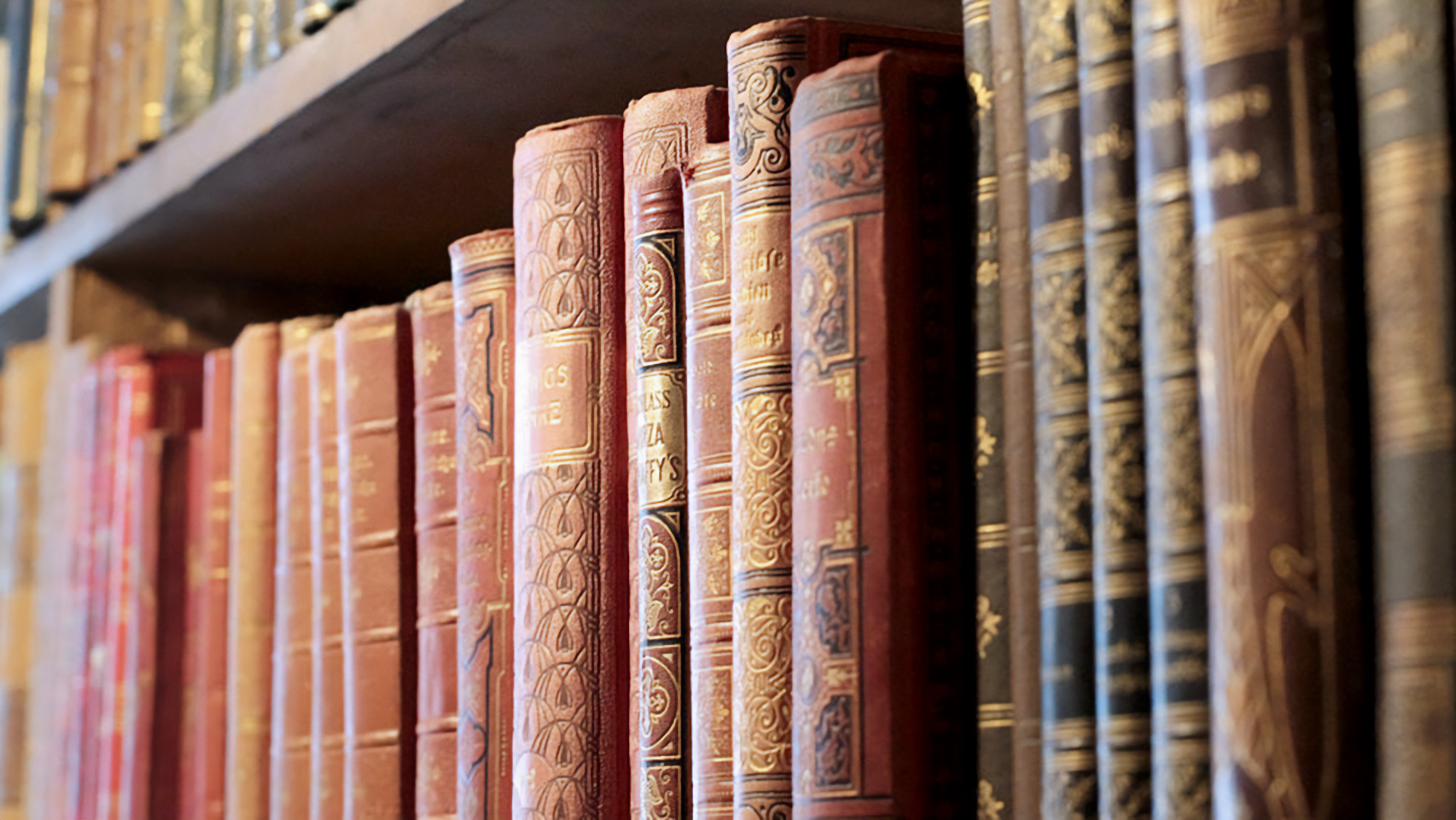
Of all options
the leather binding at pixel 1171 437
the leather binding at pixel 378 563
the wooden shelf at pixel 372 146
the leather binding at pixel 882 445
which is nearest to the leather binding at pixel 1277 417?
the leather binding at pixel 1171 437

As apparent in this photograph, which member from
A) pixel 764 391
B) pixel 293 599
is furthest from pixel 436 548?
pixel 764 391

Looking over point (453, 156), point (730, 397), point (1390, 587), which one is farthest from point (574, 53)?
point (1390, 587)

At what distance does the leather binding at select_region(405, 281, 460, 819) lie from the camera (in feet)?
2.73

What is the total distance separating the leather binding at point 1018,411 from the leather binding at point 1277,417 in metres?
0.08

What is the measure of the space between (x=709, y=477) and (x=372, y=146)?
1.48 feet

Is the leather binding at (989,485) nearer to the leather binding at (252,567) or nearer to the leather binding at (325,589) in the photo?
the leather binding at (325,589)

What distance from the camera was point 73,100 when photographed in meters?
1.26

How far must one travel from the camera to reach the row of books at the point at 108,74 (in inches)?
43.0

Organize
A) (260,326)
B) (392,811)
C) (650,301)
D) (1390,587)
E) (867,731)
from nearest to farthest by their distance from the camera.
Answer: (1390,587)
(867,731)
(650,301)
(392,811)
(260,326)

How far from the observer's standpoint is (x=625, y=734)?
0.74m

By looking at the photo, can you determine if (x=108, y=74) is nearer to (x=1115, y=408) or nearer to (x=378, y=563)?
(x=378, y=563)

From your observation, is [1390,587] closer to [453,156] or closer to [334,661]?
[334,661]

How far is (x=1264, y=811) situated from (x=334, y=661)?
580 millimetres

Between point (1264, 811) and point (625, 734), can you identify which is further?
point (625, 734)
